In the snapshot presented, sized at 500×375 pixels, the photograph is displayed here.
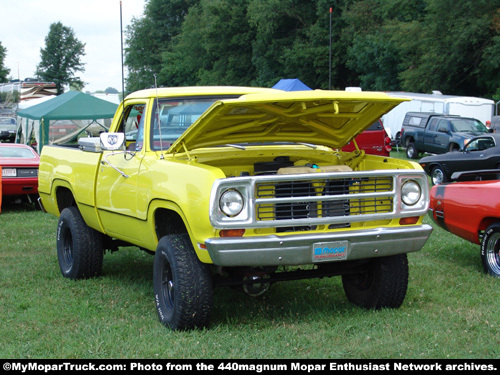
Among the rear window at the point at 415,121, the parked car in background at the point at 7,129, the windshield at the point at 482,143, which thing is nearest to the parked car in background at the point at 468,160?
the windshield at the point at 482,143

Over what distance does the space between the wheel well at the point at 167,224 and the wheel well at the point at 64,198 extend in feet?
8.25

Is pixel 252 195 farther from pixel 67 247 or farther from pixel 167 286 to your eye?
pixel 67 247

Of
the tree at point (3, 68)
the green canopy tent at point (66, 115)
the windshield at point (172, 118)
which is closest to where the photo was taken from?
the windshield at point (172, 118)

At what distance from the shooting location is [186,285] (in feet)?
17.7

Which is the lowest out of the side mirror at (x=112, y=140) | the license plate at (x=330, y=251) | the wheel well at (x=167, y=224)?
the license plate at (x=330, y=251)

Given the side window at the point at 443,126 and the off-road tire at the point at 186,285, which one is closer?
the off-road tire at the point at 186,285

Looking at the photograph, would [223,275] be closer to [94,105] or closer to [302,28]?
Result: [94,105]

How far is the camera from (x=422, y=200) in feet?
19.0

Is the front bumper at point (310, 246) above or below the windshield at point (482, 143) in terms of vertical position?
below

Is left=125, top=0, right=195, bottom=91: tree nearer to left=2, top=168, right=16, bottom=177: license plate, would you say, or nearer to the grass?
left=2, top=168, right=16, bottom=177: license plate

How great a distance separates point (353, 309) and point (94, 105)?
57.5 feet

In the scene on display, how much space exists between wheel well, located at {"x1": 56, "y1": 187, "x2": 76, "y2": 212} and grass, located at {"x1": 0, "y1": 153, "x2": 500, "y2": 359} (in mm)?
753

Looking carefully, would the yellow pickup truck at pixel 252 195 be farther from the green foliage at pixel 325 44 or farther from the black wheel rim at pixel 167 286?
the green foliage at pixel 325 44

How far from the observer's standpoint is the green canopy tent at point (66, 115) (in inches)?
862
